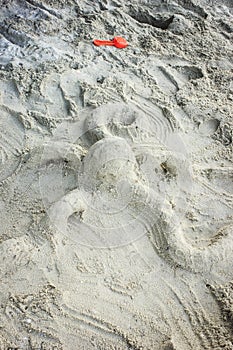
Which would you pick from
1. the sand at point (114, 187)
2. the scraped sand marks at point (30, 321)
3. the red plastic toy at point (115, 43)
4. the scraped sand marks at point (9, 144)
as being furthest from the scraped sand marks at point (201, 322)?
the red plastic toy at point (115, 43)

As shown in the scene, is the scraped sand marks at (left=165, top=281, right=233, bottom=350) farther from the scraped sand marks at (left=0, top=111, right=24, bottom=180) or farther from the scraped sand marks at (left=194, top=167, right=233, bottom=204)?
the scraped sand marks at (left=0, top=111, right=24, bottom=180)

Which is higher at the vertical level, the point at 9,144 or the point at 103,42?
the point at 103,42

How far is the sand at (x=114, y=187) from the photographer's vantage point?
2070 millimetres

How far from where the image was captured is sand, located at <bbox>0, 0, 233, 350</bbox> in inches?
81.5

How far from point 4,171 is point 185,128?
1.30m

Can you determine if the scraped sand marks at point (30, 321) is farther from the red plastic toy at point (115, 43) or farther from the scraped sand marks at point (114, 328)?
the red plastic toy at point (115, 43)

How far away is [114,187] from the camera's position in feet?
7.86

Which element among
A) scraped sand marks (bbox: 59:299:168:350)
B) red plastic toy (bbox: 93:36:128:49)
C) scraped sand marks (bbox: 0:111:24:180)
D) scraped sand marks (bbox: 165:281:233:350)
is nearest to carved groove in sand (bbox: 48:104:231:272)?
scraped sand marks (bbox: 165:281:233:350)

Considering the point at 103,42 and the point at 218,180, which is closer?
the point at 218,180

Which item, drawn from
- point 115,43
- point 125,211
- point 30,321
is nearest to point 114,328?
point 30,321

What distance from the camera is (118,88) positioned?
319cm

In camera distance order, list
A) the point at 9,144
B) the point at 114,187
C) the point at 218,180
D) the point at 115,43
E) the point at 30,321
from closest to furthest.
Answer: the point at 30,321 → the point at 114,187 → the point at 218,180 → the point at 9,144 → the point at 115,43

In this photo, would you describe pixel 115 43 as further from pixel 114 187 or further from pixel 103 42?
pixel 114 187

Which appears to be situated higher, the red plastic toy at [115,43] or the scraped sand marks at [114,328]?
the red plastic toy at [115,43]
